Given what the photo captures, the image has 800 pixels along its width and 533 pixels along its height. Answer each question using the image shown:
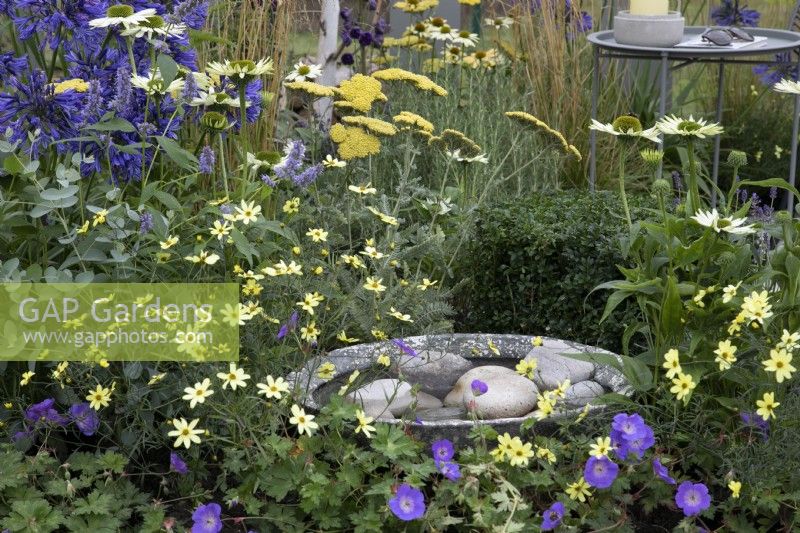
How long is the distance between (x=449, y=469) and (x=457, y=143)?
4.56 feet

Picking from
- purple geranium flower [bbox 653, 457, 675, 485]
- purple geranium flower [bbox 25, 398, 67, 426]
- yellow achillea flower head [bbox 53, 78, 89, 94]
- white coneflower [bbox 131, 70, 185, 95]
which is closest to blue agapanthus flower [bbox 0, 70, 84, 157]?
yellow achillea flower head [bbox 53, 78, 89, 94]

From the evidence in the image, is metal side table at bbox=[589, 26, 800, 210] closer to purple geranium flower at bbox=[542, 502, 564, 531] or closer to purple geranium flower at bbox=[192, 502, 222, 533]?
purple geranium flower at bbox=[542, 502, 564, 531]

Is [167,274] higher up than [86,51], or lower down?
lower down

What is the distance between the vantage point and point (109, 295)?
8.28 ft

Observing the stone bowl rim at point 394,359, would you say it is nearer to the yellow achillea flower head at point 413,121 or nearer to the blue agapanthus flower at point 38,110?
the yellow achillea flower head at point 413,121

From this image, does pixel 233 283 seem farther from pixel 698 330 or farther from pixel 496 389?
pixel 698 330

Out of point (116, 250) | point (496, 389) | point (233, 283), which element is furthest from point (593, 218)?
point (116, 250)

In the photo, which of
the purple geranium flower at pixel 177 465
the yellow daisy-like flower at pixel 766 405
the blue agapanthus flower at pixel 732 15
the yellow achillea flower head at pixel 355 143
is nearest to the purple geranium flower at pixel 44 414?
the purple geranium flower at pixel 177 465

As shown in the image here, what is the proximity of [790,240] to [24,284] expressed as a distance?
1.78 m

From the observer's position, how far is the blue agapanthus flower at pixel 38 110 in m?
2.74

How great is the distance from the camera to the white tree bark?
5004 millimetres

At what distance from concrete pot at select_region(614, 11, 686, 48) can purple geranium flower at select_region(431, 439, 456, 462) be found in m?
2.26

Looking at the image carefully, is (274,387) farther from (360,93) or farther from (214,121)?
(360,93)

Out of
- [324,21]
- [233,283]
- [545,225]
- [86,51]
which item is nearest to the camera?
[233,283]
